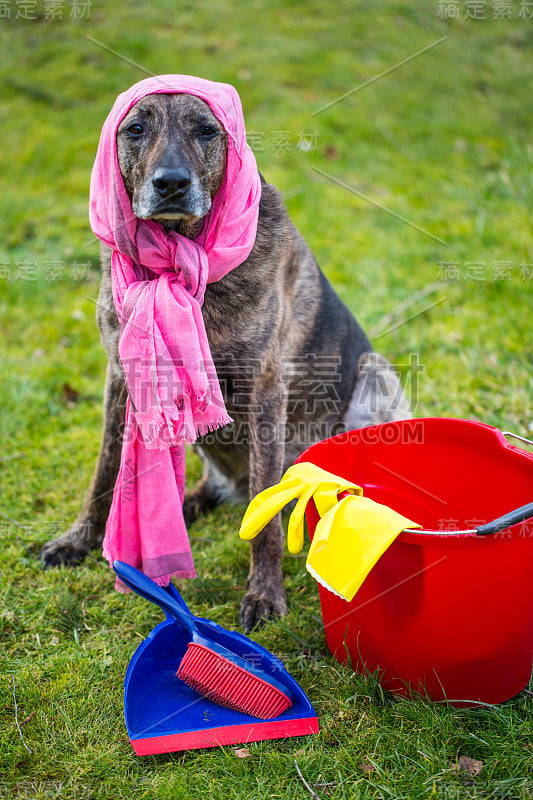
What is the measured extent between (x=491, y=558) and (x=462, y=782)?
604 mm

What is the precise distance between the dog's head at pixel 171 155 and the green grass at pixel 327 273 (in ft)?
4.86

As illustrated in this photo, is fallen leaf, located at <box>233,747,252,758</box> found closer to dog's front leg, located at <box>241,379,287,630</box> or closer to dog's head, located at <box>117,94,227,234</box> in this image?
dog's front leg, located at <box>241,379,287,630</box>

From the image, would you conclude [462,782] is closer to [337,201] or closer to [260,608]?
[260,608]

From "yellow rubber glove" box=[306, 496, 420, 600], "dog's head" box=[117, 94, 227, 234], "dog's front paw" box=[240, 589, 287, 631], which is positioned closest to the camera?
"yellow rubber glove" box=[306, 496, 420, 600]

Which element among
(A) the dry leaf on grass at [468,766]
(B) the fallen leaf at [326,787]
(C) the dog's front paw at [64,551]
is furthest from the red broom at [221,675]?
(C) the dog's front paw at [64,551]

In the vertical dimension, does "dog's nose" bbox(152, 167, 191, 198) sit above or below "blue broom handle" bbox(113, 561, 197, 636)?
above

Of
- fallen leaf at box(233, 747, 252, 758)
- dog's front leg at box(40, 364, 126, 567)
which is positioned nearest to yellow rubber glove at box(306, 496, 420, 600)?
fallen leaf at box(233, 747, 252, 758)

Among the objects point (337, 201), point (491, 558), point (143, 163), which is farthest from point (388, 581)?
point (337, 201)

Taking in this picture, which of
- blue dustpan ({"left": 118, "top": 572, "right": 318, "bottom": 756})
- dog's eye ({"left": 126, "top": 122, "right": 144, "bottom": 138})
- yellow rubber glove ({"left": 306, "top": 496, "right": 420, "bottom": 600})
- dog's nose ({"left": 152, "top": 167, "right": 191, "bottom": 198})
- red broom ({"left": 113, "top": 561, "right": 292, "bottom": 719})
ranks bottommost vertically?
blue dustpan ({"left": 118, "top": 572, "right": 318, "bottom": 756})

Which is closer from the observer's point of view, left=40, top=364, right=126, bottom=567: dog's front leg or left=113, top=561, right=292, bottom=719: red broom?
left=113, top=561, right=292, bottom=719: red broom

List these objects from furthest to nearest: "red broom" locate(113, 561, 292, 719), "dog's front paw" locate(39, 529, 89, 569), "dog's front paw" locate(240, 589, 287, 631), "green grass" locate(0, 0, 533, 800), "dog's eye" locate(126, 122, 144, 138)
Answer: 1. "dog's front paw" locate(39, 529, 89, 569)
2. "dog's front paw" locate(240, 589, 287, 631)
3. "dog's eye" locate(126, 122, 144, 138)
4. "red broom" locate(113, 561, 292, 719)
5. "green grass" locate(0, 0, 533, 800)

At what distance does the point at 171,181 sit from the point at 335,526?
1.17 metres

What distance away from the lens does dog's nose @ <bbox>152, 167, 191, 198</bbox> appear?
2090mm

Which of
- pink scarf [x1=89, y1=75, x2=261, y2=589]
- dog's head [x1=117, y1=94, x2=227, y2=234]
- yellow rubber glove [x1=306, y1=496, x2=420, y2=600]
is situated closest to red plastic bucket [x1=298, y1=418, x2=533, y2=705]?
yellow rubber glove [x1=306, y1=496, x2=420, y2=600]
